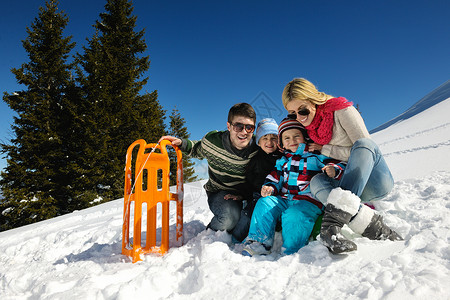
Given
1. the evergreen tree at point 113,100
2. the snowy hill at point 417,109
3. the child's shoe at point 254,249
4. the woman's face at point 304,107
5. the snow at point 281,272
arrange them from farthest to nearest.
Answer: the snowy hill at point 417,109, the evergreen tree at point 113,100, the woman's face at point 304,107, the child's shoe at point 254,249, the snow at point 281,272

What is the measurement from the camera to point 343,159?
1.84 meters

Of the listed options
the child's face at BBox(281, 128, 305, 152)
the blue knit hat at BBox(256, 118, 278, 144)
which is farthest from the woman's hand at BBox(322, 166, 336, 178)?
the blue knit hat at BBox(256, 118, 278, 144)

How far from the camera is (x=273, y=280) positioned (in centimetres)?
120

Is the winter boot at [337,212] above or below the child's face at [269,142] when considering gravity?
below

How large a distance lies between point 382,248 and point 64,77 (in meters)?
13.8

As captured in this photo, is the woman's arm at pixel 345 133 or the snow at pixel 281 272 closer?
the snow at pixel 281 272

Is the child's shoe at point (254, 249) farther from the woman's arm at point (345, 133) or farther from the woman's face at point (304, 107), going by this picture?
the woman's face at point (304, 107)

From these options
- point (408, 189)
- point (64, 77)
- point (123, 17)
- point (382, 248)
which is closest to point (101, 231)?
point (382, 248)

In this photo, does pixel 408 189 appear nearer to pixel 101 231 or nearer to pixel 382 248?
pixel 382 248

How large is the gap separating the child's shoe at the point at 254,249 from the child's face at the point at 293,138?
0.87m

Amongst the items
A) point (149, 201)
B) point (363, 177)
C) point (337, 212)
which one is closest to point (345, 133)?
point (363, 177)

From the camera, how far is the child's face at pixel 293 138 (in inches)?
82.5

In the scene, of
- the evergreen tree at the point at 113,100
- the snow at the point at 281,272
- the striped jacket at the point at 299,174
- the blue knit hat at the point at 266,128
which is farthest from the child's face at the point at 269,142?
the evergreen tree at the point at 113,100

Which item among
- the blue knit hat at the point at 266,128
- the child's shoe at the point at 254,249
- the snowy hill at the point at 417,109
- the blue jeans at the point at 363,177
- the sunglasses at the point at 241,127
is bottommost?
the snowy hill at the point at 417,109
